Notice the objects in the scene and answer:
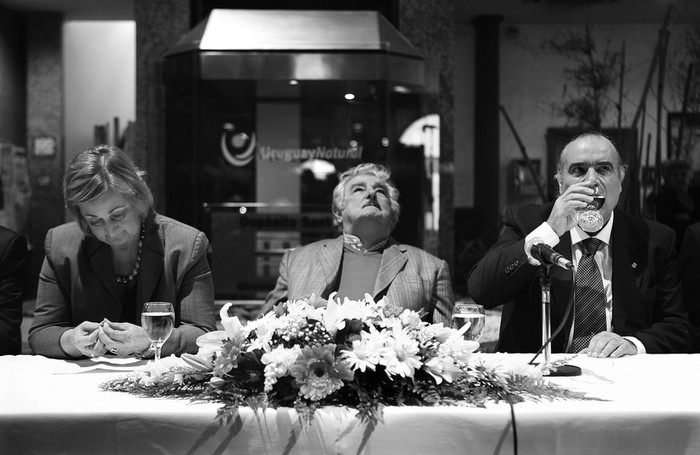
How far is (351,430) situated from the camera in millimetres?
1816

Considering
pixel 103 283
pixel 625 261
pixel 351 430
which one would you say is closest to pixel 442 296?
pixel 625 261

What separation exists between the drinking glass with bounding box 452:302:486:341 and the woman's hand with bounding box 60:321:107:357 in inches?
39.8

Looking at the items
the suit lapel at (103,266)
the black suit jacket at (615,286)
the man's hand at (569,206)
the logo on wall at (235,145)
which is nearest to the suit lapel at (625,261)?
the black suit jacket at (615,286)

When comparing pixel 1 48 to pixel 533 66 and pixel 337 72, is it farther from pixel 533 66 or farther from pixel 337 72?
pixel 533 66

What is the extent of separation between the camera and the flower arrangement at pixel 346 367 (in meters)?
1.81

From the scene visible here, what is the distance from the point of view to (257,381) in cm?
190

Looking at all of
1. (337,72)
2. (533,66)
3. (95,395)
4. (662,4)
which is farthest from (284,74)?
(95,395)

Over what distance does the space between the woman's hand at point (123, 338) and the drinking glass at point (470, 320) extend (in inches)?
35.5

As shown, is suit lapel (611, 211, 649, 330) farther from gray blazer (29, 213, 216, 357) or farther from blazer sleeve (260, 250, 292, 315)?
gray blazer (29, 213, 216, 357)

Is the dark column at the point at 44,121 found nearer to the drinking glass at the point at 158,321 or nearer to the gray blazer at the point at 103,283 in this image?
the gray blazer at the point at 103,283

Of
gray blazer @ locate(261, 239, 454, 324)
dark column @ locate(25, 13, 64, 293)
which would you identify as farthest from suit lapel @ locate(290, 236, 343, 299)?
dark column @ locate(25, 13, 64, 293)

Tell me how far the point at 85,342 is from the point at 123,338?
11 cm

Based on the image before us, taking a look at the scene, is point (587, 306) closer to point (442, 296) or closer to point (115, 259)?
point (442, 296)

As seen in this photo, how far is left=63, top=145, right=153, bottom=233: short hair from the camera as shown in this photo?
9.48ft
